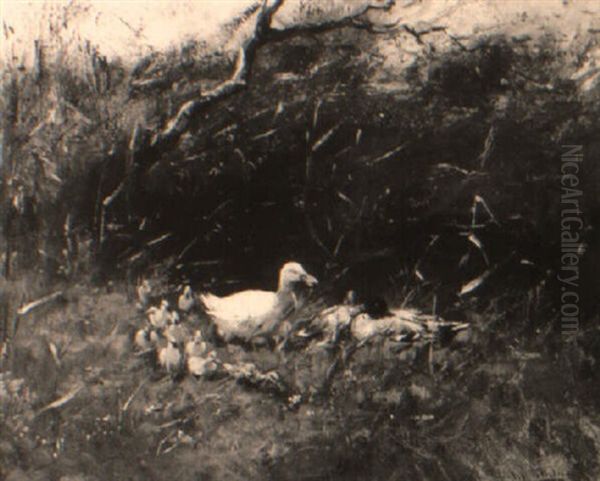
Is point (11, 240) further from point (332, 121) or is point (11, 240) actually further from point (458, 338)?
point (458, 338)

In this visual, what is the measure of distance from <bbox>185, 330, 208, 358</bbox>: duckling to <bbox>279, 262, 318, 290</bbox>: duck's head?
270 millimetres

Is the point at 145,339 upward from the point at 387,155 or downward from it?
downward

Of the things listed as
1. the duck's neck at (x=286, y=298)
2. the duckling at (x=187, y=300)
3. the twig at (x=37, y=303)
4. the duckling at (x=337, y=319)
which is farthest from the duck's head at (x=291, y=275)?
the twig at (x=37, y=303)

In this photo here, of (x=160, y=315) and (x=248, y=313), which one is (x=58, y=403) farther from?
(x=248, y=313)

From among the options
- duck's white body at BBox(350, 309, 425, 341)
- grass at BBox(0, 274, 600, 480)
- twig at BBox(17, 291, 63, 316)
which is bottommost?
grass at BBox(0, 274, 600, 480)

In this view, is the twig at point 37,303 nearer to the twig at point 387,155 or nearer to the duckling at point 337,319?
the duckling at point 337,319

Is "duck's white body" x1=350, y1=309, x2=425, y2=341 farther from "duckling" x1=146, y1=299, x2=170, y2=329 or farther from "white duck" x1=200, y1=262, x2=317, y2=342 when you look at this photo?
"duckling" x1=146, y1=299, x2=170, y2=329

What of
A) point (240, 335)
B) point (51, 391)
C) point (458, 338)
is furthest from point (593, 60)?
point (51, 391)

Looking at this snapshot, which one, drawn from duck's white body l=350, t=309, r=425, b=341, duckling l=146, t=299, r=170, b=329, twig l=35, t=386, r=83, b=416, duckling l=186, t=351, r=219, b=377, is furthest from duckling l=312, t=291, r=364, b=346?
twig l=35, t=386, r=83, b=416

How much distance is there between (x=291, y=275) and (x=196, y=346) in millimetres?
338

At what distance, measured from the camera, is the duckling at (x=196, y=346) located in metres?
2.05

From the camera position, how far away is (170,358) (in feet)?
6.69

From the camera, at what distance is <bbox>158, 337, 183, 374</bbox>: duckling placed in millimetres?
2035

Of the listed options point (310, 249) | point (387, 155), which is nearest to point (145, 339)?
point (310, 249)
